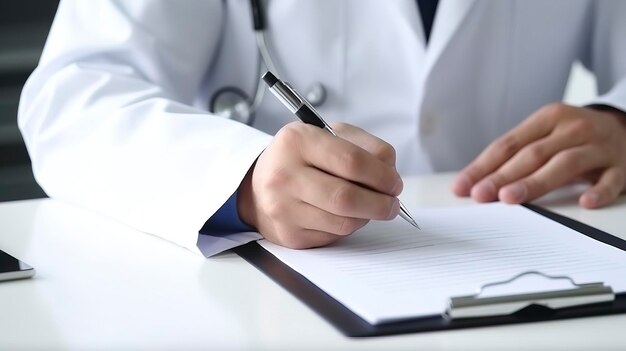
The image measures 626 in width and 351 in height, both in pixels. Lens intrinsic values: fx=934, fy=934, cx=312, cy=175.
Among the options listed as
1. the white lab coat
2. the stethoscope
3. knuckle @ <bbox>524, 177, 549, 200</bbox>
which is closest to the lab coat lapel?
the white lab coat

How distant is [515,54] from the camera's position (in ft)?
4.31

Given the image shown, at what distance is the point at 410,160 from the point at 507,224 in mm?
403

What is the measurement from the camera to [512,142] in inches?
43.8

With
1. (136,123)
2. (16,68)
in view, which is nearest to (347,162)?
(136,123)

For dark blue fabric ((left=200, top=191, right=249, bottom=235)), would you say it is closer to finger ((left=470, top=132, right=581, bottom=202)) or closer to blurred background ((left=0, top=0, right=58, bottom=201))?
finger ((left=470, top=132, right=581, bottom=202))

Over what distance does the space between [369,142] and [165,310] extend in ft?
0.87

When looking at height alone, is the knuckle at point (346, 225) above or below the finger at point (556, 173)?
below

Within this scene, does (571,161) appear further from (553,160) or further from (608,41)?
(608,41)

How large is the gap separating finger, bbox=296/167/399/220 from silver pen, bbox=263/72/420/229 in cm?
4

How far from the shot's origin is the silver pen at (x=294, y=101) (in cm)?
81

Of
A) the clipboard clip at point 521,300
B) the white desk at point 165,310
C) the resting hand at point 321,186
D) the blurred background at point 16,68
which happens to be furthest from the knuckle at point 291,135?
the blurred background at point 16,68

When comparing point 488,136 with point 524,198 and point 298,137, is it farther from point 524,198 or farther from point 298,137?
point 298,137

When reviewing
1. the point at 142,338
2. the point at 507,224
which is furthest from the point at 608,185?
the point at 142,338

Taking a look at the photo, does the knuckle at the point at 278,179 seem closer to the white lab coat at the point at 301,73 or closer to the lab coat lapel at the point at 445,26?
the white lab coat at the point at 301,73
